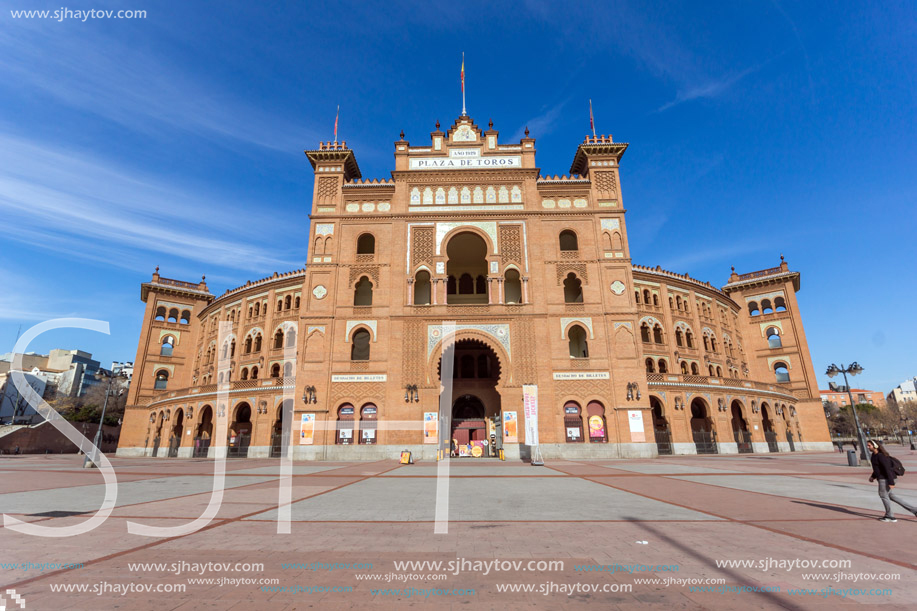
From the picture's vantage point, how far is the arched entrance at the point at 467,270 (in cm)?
3206

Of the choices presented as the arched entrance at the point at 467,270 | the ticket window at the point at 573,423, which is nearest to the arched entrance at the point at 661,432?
the ticket window at the point at 573,423

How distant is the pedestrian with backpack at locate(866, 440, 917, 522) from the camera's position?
7.03 m

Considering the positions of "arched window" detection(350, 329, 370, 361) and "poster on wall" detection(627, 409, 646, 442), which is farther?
"arched window" detection(350, 329, 370, 361)

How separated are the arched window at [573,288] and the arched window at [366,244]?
14.2 metres

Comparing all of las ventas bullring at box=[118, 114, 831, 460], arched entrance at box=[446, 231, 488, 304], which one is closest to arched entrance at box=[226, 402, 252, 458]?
las ventas bullring at box=[118, 114, 831, 460]

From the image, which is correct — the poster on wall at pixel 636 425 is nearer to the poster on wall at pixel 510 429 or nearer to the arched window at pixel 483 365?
the poster on wall at pixel 510 429

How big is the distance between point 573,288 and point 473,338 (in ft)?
30.8

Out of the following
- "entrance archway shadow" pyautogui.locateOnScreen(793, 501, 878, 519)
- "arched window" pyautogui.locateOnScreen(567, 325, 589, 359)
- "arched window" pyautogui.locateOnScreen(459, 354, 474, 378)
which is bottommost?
"entrance archway shadow" pyautogui.locateOnScreen(793, 501, 878, 519)

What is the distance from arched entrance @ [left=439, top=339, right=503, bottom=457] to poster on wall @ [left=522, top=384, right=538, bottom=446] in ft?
8.28

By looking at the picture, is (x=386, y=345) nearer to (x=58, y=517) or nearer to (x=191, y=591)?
(x=58, y=517)

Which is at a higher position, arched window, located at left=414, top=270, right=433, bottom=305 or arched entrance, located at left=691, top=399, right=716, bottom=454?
arched window, located at left=414, top=270, right=433, bottom=305

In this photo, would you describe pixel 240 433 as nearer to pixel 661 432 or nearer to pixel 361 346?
pixel 361 346

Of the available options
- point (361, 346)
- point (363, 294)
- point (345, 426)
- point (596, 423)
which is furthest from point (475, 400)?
point (363, 294)

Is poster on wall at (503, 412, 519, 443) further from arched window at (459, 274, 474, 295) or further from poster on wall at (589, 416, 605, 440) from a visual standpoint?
arched window at (459, 274, 474, 295)
